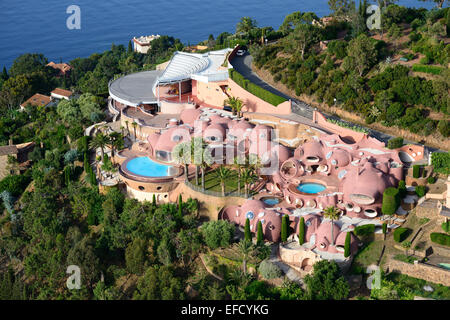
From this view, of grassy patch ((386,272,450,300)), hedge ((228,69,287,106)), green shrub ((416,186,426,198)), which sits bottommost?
grassy patch ((386,272,450,300))

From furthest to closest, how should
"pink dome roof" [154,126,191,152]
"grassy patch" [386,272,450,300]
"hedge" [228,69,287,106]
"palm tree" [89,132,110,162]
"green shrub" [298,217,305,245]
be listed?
"hedge" [228,69,287,106]
"palm tree" [89,132,110,162]
"pink dome roof" [154,126,191,152]
"green shrub" [298,217,305,245]
"grassy patch" [386,272,450,300]

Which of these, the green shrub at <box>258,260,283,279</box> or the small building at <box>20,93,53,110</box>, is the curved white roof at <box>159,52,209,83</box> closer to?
the small building at <box>20,93,53,110</box>

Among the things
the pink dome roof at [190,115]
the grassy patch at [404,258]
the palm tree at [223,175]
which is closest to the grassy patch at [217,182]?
the palm tree at [223,175]

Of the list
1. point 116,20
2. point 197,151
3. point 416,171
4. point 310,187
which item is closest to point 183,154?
point 197,151

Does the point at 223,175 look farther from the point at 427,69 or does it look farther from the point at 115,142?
the point at 427,69

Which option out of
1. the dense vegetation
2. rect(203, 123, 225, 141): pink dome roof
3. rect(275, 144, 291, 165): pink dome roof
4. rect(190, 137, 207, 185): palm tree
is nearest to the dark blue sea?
the dense vegetation

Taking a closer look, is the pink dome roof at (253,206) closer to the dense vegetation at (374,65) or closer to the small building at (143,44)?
the dense vegetation at (374,65)

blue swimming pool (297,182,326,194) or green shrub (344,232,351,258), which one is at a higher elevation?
blue swimming pool (297,182,326,194)
